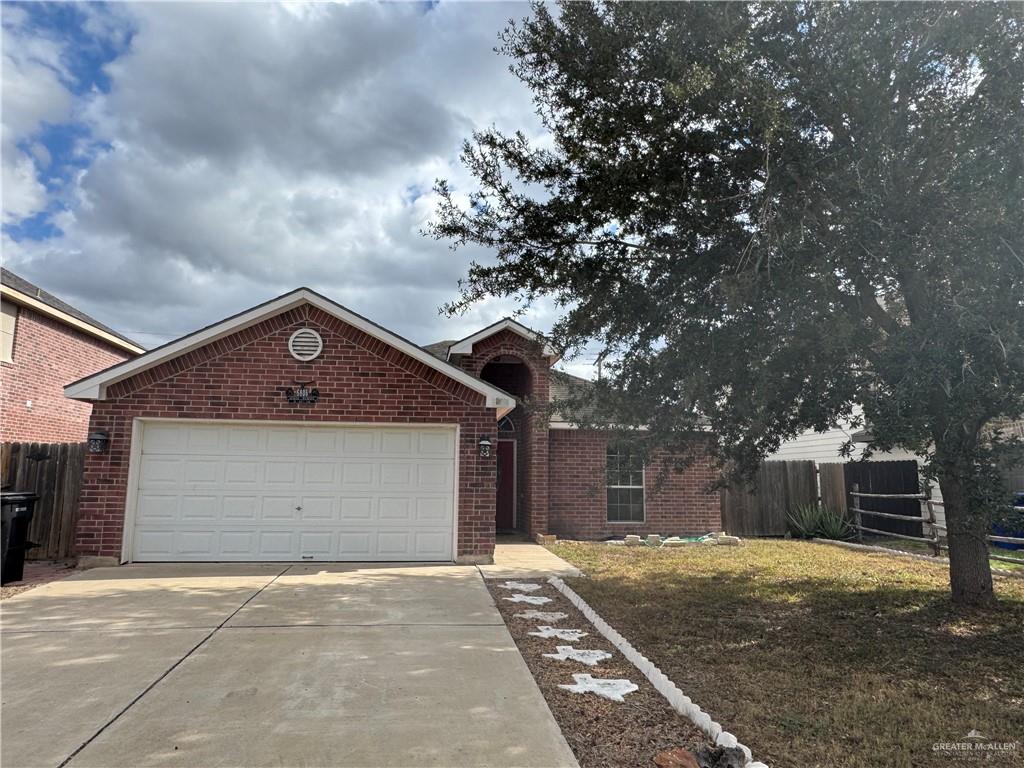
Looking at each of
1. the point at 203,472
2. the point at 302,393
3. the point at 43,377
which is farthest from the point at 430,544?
the point at 43,377

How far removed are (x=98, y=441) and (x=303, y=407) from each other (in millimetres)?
3002

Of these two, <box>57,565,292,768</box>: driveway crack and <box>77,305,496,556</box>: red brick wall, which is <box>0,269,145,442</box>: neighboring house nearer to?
<box>77,305,496,556</box>: red brick wall

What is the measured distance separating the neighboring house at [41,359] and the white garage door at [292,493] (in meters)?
6.14

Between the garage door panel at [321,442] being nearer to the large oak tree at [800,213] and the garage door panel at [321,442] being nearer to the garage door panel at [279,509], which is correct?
the garage door panel at [279,509]

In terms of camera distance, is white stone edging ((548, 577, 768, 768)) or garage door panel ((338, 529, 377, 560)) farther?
garage door panel ((338, 529, 377, 560))

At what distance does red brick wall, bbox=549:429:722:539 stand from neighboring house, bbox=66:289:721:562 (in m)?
4.62

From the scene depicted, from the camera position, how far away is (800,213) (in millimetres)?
6391

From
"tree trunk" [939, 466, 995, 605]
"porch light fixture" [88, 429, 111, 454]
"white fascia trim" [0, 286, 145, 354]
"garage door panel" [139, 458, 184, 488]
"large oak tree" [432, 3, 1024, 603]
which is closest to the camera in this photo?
"large oak tree" [432, 3, 1024, 603]

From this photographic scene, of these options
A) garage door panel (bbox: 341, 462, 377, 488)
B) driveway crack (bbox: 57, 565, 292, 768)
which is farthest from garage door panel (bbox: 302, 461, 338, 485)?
driveway crack (bbox: 57, 565, 292, 768)

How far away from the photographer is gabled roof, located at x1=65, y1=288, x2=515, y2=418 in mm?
9625

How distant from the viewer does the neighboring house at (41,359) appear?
1345 cm

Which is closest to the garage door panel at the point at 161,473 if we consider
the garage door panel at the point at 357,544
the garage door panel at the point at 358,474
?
the garage door panel at the point at 358,474

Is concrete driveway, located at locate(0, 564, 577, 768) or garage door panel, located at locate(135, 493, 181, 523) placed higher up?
garage door panel, located at locate(135, 493, 181, 523)

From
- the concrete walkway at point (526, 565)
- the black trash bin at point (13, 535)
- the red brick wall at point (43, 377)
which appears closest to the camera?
the black trash bin at point (13, 535)
